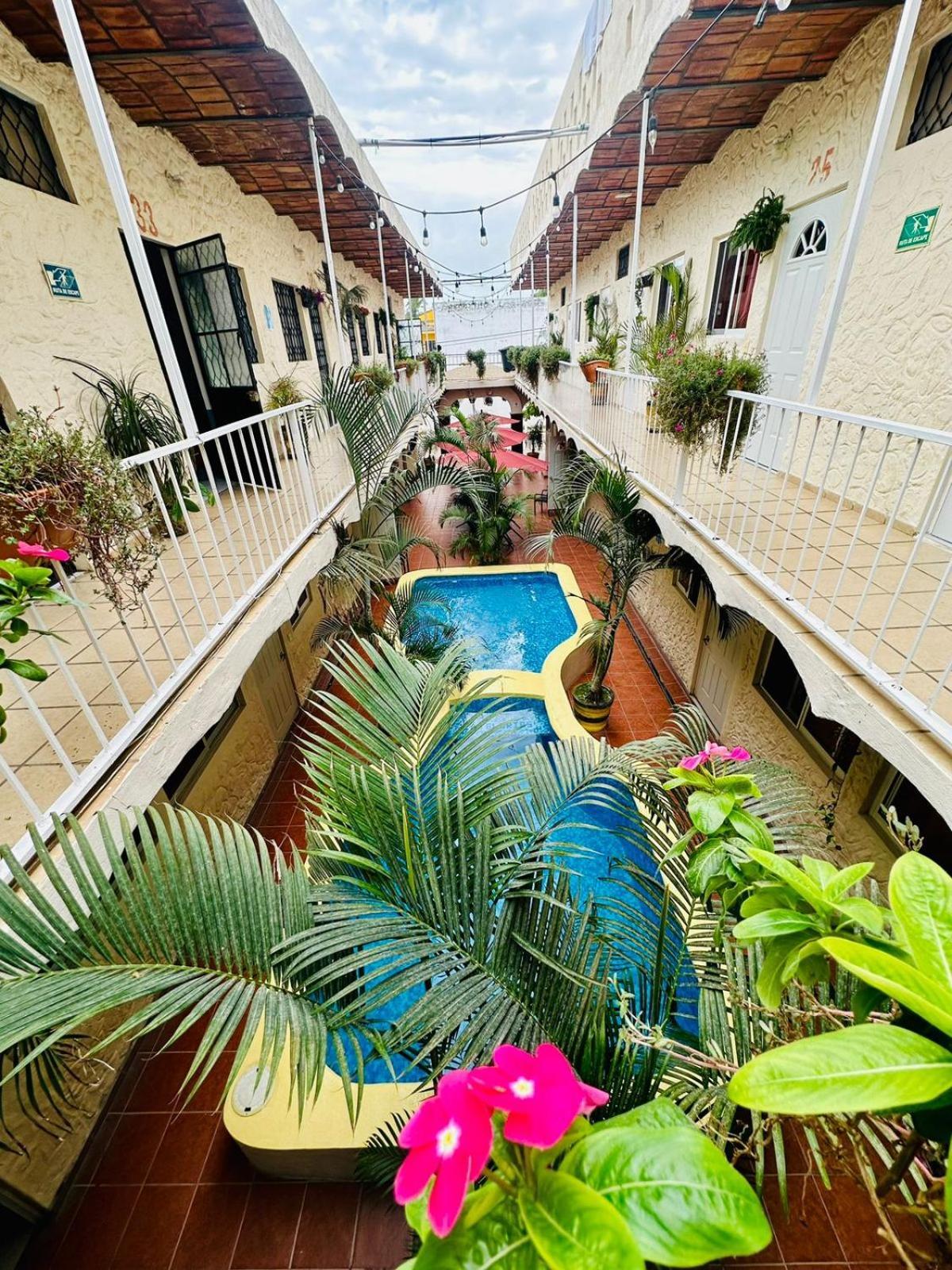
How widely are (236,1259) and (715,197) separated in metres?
10.0

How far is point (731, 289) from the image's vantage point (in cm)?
645

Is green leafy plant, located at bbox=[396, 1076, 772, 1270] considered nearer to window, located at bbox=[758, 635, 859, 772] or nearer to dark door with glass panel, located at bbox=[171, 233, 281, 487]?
window, located at bbox=[758, 635, 859, 772]

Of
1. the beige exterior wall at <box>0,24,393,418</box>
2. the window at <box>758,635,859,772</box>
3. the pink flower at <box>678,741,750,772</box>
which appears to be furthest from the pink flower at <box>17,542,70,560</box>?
the window at <box>758,635,859,772</box>

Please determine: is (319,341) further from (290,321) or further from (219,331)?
(219,331)

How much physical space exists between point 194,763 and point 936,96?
707cm

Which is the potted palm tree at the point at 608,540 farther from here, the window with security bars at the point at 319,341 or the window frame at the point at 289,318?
the window with security bars at the point at 319,341

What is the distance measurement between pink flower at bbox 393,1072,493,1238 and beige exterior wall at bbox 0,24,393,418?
176 inches

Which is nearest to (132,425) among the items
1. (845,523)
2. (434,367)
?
(845,523)

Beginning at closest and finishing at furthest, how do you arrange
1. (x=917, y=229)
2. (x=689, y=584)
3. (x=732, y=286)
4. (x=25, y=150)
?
(x=25, y=150) → (x=917, y=229) → (x=732, y=286) → (x=689, y=584)

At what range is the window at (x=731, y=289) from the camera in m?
6.05

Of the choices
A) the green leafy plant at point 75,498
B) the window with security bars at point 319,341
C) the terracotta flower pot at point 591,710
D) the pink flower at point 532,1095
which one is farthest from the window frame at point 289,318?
the pink flower at point 532,1095

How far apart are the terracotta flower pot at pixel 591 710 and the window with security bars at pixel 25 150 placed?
590 cm

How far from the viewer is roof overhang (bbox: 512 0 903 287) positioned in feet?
12.7

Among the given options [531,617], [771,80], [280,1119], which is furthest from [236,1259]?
[771,80]
